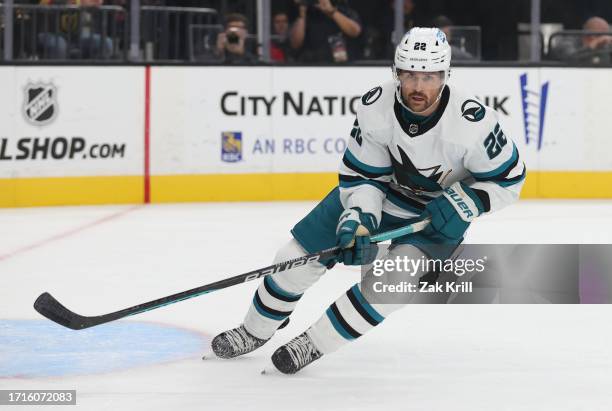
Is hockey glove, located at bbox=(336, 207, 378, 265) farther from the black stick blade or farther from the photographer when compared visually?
the photographer

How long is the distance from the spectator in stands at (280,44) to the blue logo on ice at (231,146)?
0.60m

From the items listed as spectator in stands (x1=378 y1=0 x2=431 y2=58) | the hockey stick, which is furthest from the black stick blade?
spectator in stands (x1=378 y1=0 x2=431 y2=58)

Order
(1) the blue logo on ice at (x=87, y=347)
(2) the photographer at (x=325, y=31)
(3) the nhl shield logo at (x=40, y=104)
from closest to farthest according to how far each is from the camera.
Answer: (1) the blue logo on ice at (x=87, y=347)
(3) the nhl shield logo at (x=40, y=104)
(2) the photographer at (x=325, y=31)

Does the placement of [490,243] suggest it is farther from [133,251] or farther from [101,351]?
[101,351]

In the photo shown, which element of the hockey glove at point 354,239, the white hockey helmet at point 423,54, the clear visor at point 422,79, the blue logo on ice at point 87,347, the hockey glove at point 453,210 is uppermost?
the white hockey helmet at point 423,54

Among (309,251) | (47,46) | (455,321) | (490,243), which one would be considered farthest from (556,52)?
(309,251)

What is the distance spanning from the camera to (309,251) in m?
3.67

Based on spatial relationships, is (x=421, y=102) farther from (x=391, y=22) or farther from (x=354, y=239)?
(x=391, y=22)

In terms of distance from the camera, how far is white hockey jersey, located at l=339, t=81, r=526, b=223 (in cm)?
345

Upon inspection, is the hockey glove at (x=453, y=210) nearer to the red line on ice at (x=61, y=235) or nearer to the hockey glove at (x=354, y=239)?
the hockey glove at (x=354, y=239)

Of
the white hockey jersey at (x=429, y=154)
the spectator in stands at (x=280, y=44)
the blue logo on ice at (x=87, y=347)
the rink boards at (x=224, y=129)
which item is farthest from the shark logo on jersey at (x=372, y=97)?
the spectator in stands at (x=280, y=44)

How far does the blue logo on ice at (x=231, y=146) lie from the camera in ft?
27.1

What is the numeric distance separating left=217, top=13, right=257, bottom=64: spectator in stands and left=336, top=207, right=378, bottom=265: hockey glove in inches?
195

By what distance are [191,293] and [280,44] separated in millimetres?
5221
